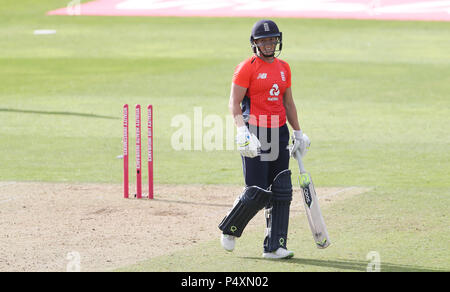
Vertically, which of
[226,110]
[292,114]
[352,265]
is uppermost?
[292,114]

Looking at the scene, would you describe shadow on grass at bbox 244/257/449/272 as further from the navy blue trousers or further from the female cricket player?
the navy blue trousers

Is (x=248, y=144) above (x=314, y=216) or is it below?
above

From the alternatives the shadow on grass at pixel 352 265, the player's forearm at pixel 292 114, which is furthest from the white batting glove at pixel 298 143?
the shadow on grass at pixel 352 265

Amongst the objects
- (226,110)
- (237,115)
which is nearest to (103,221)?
Result: (237,115)

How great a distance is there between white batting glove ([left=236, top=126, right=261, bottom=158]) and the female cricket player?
36 millimetres

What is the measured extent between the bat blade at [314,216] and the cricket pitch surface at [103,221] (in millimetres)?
1156

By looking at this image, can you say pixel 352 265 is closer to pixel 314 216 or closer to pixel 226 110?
pixel 314 216

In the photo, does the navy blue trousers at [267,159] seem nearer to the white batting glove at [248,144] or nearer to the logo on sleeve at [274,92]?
the white batting glove at [248,144]

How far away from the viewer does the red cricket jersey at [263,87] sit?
7777mm

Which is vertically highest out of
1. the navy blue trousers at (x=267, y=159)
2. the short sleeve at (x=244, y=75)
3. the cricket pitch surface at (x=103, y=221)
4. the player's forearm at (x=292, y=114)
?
the short sleeve at (x=244, y=75)

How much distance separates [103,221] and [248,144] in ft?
7.82

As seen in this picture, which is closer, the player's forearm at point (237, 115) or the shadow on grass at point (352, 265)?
the shadow on grass at point (352, 265)

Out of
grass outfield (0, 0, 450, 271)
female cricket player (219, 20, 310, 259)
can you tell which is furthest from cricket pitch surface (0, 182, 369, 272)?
female cricket player (219, 20, 310, 259)

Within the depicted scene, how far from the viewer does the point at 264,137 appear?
7.84m
